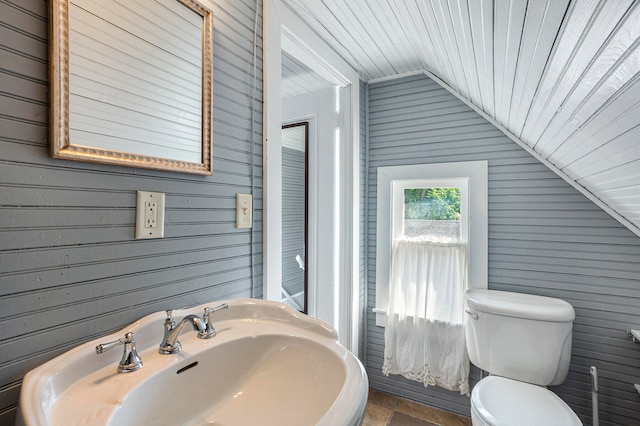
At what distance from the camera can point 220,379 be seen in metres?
0.80

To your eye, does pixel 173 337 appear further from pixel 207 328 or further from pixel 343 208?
pixel 343 208

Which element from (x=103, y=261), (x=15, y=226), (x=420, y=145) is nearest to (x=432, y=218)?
(x=420, y=145)

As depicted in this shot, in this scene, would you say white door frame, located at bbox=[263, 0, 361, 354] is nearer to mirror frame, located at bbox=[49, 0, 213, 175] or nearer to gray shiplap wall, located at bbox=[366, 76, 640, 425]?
gray shiplap wall, located at bbox=[366, 76, 640, 425]

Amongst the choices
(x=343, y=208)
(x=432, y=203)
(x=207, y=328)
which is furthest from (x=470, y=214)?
(x=207, y=328)

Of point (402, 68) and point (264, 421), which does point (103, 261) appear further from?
point (402, 68)

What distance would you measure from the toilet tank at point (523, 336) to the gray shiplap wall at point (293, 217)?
108cm

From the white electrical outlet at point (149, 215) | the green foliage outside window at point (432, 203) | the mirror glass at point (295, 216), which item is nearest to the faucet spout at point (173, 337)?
the white electrical outlet at point (149, 215)

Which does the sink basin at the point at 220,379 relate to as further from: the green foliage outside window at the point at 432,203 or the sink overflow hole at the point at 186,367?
the green foliage outside window at the point at 432,203

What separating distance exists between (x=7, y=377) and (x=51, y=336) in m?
0.09

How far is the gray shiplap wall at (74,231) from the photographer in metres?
Answer: 0.57

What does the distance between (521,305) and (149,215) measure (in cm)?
162

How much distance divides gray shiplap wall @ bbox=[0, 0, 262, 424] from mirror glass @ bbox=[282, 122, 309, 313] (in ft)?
3.38

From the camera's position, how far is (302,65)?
1729 millimetres

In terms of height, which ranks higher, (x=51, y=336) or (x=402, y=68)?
(x=402, y=68)
